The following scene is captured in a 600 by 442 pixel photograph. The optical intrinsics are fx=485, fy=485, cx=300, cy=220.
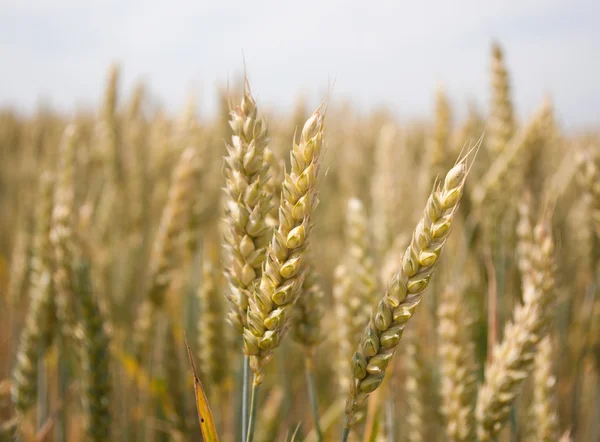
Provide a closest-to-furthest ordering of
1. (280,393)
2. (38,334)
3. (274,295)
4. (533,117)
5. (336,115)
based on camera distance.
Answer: (274,295) < (38,334) < (533,117) < (280,393) < (336,115)

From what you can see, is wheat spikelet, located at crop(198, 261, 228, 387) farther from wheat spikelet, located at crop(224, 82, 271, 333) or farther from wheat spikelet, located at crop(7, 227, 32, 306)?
wheat spikelet, located at crop(7, 227, 32, 306)

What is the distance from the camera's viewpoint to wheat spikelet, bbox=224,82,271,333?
65cm

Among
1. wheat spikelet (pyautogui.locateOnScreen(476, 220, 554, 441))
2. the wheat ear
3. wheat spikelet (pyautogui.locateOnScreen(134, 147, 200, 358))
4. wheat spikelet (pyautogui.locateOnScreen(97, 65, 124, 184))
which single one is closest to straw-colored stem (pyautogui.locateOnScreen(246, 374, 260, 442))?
wheat spikelet (pyautogui.locateOnScreen(476, 220, 554, 441))

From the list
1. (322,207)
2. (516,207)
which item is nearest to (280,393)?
(516,207)

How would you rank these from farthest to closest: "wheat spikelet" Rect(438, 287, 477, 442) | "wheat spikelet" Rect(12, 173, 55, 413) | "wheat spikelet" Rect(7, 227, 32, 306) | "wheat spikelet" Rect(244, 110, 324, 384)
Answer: "wheat spikelet" Rect(7, 227, 32, 306) < "wheat spikelet" Rect(12, 173, 55, 413) < "wheat spikelet" Rect(438, 287, 477, 442) < "wheat spikelet" Rect(244, 110, 324, 384)

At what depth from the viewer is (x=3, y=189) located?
4402 millimetres

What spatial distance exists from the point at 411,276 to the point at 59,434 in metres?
1.32

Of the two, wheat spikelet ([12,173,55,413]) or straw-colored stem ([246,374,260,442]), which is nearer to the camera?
straw-colored stem ([246,374,260,442])

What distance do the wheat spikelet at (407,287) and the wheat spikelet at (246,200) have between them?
0.18 metres

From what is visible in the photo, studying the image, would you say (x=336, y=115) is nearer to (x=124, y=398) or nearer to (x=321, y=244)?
(x=321, y=244)

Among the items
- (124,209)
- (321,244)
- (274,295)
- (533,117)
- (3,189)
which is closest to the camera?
(274,295)

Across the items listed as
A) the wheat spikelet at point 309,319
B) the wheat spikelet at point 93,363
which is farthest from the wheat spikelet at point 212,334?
the wheat spikelet at point 309,319

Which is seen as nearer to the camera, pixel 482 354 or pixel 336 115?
pixel 482 354

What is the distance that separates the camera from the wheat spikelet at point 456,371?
103cm
